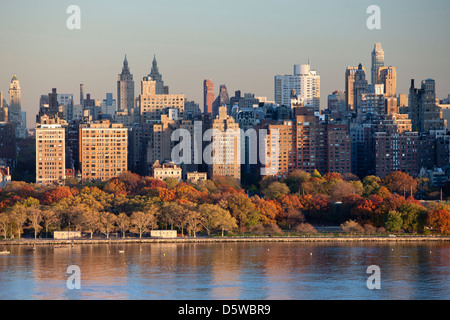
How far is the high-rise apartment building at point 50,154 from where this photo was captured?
2987 inches

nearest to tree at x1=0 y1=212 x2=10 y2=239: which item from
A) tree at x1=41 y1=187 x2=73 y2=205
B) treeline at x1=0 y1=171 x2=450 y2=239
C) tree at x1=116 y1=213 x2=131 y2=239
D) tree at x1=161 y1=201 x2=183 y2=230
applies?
treeline at x1=0 y1=171 x2=450 y2=239

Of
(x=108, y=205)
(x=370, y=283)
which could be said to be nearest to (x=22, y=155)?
(x=108, y=205)

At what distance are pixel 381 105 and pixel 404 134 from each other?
16.6 m

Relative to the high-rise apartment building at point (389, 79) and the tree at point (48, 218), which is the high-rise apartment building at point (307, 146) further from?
the high-rise apartment building at point (389, 79)

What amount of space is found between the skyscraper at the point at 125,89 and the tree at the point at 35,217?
76.2 m

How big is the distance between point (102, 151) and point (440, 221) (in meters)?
31.1

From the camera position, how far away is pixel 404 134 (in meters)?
80.2

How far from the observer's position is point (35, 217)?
54312 mm

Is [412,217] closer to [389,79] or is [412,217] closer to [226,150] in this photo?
[226,150]

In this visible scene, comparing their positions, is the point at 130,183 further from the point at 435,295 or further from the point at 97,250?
the point at 435,295

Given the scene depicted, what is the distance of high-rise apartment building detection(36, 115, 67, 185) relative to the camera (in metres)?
75.9

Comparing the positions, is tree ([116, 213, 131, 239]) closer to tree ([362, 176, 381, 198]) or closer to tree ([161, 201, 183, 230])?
tree ([161, 201, 183, 230])
